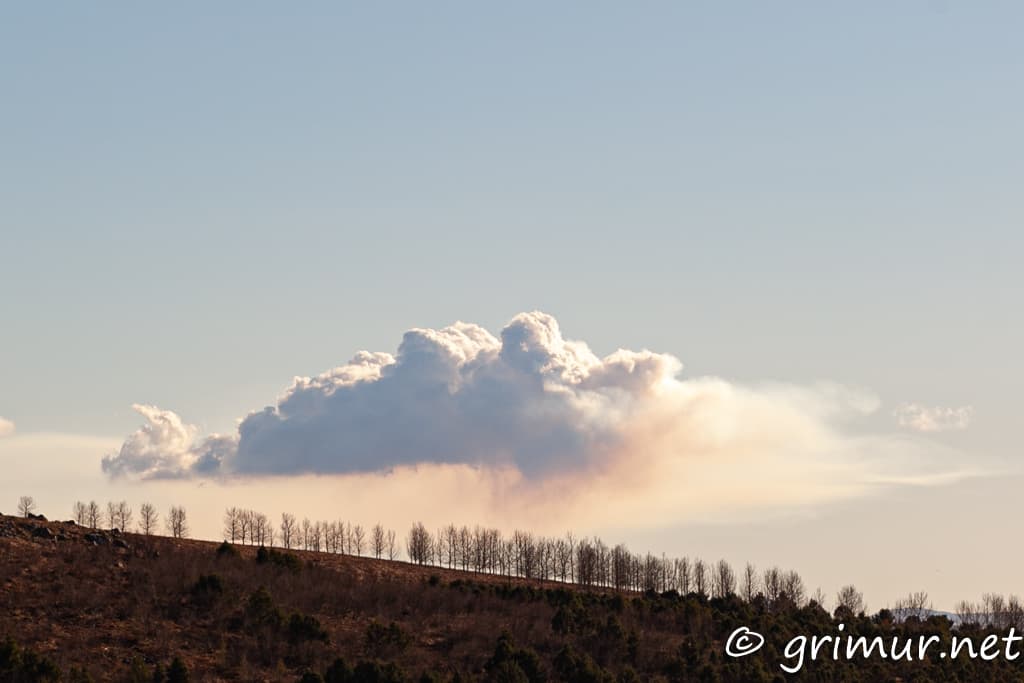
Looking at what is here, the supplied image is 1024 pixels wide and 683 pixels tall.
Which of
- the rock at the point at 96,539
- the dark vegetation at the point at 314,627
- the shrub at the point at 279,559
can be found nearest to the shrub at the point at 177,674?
the dark vegetation at the point at 314,627

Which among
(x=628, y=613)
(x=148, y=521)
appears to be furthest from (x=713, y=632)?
(x=148, y=521)

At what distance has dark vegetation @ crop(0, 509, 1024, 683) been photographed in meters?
85.2

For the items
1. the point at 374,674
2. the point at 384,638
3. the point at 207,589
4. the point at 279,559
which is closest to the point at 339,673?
the point at 374,674

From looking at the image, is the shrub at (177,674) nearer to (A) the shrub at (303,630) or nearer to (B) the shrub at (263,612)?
(A) the shrub at (303,630)

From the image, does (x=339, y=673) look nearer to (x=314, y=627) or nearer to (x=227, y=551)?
(x=314, y=627)

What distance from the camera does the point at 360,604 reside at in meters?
110

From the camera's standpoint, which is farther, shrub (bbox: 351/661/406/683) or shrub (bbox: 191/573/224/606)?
shrub (bbox: 191/573/224/606)

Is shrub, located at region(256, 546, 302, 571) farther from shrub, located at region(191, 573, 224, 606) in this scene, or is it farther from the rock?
shrub, located at region(191, 573, 224, 606)

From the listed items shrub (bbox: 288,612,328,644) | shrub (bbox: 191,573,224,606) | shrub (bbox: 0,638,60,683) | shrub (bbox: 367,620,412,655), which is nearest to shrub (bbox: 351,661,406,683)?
shrub (bbox: 288,612,328,644)

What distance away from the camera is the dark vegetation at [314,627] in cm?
8525

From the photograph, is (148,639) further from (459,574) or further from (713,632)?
(459,574)

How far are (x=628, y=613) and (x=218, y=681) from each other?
57332 millimetres

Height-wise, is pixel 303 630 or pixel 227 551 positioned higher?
pixel 227 551

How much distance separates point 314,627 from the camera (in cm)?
9531
